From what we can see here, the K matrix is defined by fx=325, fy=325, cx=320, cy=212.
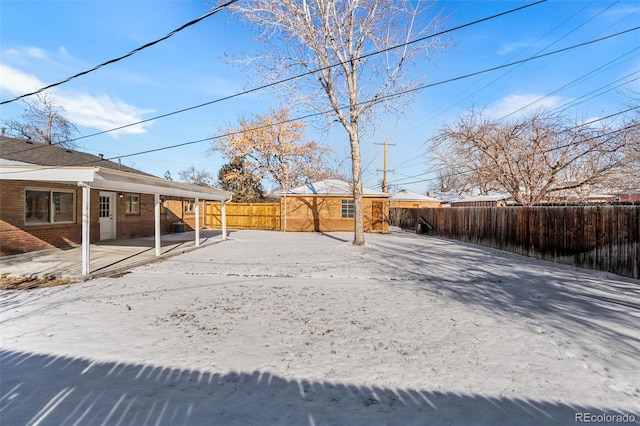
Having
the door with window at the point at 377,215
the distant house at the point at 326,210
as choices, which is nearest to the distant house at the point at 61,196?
the distant house at the point at 326,210

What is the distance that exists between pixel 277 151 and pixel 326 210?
1106 cm

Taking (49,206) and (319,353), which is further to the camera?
(49,206)

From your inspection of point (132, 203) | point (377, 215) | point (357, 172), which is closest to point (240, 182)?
point (377, 215)

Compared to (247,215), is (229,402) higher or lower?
lower

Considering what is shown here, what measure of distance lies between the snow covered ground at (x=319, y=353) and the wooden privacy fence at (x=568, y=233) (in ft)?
4.65

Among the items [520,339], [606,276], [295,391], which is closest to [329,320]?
[295,391]

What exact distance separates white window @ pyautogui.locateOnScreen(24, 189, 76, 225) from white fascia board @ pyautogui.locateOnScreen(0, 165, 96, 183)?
2713 mm

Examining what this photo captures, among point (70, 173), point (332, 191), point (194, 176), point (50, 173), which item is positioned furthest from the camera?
point (194, 176)

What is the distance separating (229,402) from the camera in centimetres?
262

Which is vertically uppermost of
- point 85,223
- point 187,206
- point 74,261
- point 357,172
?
point 357,172

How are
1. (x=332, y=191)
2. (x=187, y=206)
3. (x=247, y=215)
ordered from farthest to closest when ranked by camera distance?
(x=247, y=215) < (x=332, y=191) < (x=187, y=206)

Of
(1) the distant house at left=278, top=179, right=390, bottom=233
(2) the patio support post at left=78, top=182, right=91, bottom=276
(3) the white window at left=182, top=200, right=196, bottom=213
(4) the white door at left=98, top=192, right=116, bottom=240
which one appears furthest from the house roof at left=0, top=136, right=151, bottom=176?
(1) the distant house at left=278, top=179, right=390, bottom=233

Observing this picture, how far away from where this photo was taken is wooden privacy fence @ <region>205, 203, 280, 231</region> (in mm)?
23000

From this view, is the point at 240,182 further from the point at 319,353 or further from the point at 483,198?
the point at 319,353
